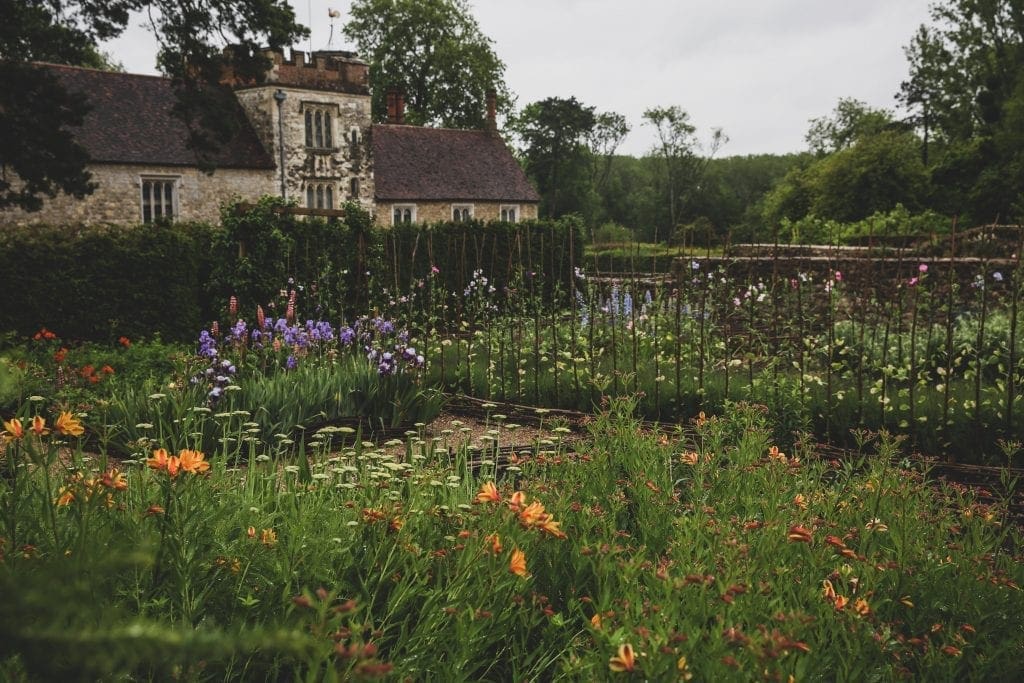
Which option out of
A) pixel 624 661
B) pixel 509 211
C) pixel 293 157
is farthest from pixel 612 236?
pixel 624 661

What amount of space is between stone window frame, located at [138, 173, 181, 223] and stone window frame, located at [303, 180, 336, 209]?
4.31m

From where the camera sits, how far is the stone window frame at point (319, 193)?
29250mm

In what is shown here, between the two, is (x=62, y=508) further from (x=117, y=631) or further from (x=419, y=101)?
(x=419, y=101)

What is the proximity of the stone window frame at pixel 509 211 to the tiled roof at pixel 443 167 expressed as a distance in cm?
30

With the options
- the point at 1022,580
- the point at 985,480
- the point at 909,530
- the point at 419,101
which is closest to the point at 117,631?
the point at 909,530

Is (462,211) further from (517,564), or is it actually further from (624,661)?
(624,661)

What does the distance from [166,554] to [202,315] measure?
40.0 feet

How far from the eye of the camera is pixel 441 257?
17.2 meters

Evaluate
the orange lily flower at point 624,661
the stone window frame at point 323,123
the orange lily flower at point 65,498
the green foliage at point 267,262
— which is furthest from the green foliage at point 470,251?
the stone window frame at point 323,123

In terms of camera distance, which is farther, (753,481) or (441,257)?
(441,257)

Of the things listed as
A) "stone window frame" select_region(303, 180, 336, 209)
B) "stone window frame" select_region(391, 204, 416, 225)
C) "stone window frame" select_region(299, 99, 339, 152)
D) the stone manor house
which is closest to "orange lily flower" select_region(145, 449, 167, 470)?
the stone manor house

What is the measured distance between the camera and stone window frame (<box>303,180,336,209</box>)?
2925cm

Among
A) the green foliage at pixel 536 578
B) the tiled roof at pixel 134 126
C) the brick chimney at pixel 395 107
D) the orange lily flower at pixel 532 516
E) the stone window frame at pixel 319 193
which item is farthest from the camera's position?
the brick chimney at pixel 395 107

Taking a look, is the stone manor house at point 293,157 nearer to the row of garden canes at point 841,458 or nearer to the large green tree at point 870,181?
the large green tree at point 870,181
